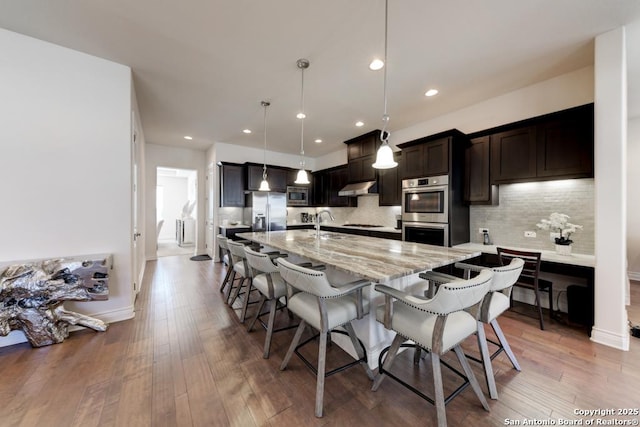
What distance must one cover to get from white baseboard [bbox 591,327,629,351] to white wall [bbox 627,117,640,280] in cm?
329

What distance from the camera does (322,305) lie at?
1.46 metres

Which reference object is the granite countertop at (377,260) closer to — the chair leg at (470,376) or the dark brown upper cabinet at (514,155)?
the chair leg at (470,376)

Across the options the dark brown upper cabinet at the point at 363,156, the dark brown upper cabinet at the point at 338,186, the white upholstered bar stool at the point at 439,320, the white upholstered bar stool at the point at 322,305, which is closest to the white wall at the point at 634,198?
the dark brown upper cabinet at the point at 363,156

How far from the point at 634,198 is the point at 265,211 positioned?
6.98 metres

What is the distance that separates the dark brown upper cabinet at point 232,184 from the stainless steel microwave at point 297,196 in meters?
1.23

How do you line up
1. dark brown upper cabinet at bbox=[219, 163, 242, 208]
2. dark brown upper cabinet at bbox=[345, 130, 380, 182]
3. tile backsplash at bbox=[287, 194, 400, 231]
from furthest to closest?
dark brown upper cabinet at bbox=[219, 163, 242, 208], tile backsplash at bbox=[287, 194, 400, 231], dark brown upper cabinet at bbox=[345, 130, 380, 182]

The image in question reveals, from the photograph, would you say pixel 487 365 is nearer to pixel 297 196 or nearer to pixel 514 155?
pixel 514 155

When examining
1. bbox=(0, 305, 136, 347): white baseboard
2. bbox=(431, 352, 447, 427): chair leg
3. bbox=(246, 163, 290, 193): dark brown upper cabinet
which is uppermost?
bbox=(246, 163, 290, 193): dark brown upper cabinet

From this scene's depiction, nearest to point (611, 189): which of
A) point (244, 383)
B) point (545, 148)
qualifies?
point (545, 148)

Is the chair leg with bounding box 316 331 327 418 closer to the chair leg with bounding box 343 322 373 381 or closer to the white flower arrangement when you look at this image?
the chair leg with bounding box 343 322 373 381

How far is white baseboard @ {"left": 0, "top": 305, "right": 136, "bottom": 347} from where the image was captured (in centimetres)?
212

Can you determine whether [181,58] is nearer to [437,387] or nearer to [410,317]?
[410,317]

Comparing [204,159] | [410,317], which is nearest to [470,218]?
[410,317]

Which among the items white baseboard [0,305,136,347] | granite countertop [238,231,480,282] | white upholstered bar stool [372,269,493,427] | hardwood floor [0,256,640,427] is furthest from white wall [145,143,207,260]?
white upholstered bar stool [372,269,493,427]
